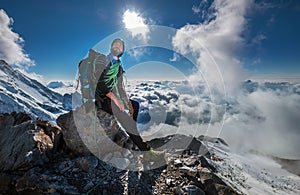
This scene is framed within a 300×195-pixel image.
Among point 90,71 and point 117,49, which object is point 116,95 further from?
point 117,49

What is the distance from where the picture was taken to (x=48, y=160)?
7805 mm

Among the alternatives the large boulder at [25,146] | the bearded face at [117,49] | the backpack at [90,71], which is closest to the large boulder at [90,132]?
the large boulder at [25,146]

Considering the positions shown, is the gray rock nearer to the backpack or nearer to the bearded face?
the backpack

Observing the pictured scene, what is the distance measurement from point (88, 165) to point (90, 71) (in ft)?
Answer: 12.8

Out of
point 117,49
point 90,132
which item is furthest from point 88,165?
point 117,49

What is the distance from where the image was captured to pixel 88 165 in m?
7.54

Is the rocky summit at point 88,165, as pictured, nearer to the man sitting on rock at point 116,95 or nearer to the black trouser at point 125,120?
the black trouser at point 125,120

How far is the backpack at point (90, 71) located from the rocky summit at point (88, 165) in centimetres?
136

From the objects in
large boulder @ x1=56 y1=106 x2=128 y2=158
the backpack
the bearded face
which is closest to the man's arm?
the backpack

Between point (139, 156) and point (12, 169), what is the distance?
17.1ft

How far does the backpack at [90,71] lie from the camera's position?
717cm

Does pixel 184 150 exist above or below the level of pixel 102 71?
below

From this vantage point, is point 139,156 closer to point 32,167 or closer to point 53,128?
point 32,167

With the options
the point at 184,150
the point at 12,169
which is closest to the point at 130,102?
the point at 184,150
